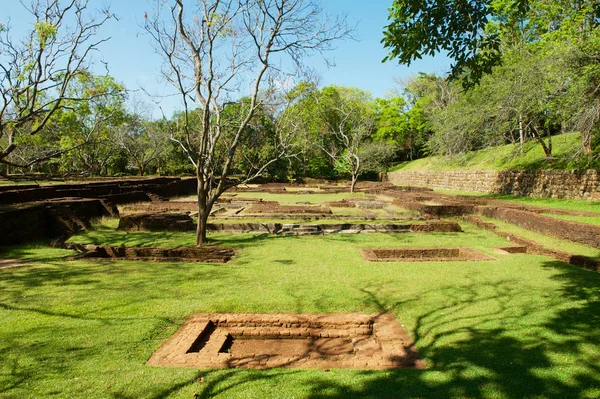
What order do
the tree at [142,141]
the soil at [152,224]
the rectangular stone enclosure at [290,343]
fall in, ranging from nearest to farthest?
1. the rectangular stone enclosure at [290,343]
2. the soil at [152,224]
3. the tree at [142,141]

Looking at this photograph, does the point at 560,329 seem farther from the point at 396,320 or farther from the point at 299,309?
the point at 299,309

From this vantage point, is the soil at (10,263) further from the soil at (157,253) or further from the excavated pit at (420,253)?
the excavated pit at (420,253)

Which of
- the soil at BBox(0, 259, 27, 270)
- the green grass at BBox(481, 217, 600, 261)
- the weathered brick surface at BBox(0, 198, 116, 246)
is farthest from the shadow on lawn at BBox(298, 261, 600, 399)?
the weathered brick surface at BBox(0, 198, 116, 246)

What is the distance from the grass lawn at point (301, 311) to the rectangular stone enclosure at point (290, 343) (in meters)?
0.21

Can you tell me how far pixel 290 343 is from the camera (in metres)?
4.71

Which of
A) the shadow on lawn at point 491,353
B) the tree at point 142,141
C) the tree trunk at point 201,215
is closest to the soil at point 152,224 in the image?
the tree trunk at point 201,215

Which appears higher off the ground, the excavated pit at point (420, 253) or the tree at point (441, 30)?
the tree at point (441, 30)

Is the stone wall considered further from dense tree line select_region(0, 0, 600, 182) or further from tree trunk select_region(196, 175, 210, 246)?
tree trunk select_region(196, 175, 210, 246)

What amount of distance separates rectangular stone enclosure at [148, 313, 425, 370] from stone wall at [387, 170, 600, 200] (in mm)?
15638

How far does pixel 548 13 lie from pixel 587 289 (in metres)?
21.7

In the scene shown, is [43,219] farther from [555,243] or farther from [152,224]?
[555,243]

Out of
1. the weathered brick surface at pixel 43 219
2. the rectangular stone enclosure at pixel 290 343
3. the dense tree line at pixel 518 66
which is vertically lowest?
the rectangular stone enclosure at pixel 290 343

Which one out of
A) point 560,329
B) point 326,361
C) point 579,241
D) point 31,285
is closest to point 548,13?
point 579,241

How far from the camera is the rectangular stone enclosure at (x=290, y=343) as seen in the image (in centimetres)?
387
